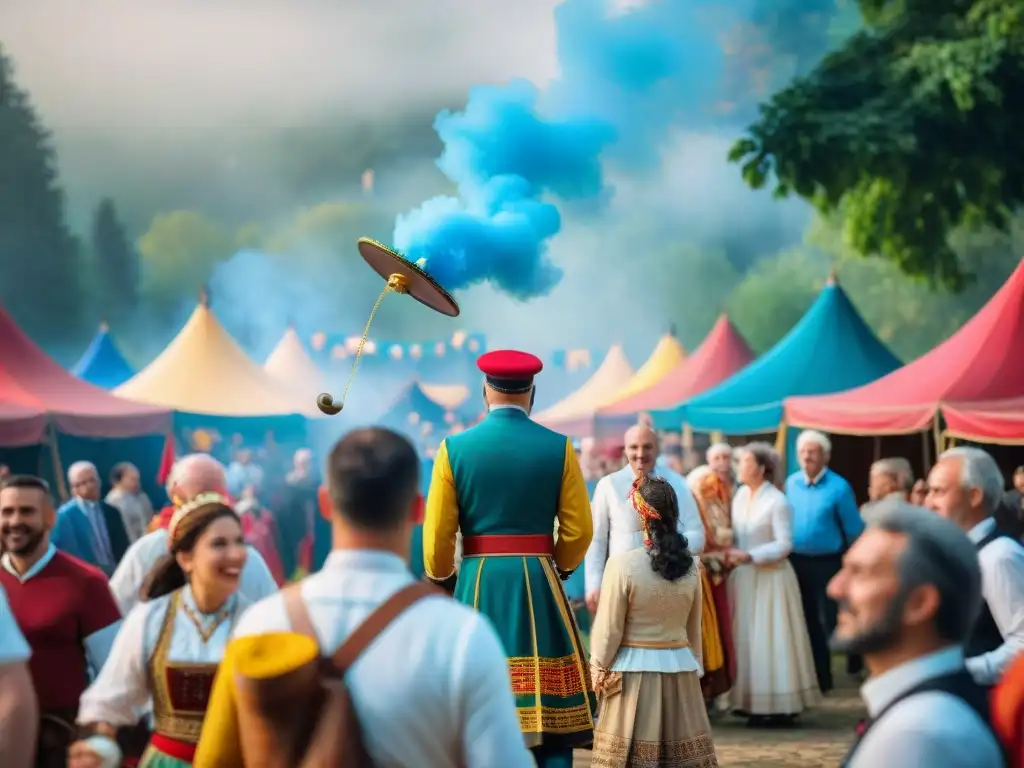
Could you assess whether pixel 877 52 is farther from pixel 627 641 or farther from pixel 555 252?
pixel 555 252

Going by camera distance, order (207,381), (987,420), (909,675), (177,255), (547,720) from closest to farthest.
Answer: (909,675) < (547,720) < (987,420) < (207,381) < (177,255)

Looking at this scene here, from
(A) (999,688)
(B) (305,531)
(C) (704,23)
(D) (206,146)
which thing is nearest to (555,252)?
(D) (206,146)

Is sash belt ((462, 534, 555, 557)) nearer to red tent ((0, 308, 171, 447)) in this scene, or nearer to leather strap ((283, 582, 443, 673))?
leather strap ((283, 582, 443, 673))

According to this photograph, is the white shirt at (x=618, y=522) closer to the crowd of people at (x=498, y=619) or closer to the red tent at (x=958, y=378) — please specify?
the crowd of people at (x=498, y=619)

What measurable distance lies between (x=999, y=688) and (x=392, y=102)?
67.1 m

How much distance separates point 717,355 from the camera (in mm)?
23109

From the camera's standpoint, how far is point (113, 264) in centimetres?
6175

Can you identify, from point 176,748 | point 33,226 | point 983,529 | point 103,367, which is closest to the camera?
point 176,748

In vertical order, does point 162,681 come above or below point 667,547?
below

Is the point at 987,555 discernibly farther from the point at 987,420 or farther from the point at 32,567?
the point at 987,420

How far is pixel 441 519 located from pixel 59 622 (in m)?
1.56

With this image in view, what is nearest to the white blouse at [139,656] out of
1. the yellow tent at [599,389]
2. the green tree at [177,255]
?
the yellow tent at [599,389]

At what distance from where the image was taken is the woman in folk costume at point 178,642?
3830 millimetres


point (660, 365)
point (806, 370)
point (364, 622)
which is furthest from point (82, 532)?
point (660, 365)
